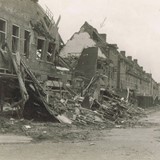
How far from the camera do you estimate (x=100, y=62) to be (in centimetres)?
4725

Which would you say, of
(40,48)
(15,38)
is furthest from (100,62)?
(15,38)

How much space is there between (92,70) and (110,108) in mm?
8545

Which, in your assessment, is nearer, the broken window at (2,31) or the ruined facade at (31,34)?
the broken window at (2,31)

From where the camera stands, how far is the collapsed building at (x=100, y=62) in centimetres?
3900

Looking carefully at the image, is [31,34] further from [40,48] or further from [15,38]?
[40,48]

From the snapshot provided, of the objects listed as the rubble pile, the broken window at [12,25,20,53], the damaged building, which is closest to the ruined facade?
the broken window at [12,25,20,53]

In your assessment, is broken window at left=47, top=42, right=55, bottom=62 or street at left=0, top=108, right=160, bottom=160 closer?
street at left=0, top=108, right=160, bottom=160

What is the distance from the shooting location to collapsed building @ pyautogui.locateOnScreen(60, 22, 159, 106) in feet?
128

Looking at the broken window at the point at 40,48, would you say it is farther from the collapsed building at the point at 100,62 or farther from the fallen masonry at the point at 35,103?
the collapsed building at the point at 100,62

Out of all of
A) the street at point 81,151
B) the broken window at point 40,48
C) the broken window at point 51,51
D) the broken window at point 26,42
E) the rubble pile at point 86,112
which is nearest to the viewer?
the street at point 81,151

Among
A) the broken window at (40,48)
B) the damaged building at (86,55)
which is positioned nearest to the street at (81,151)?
the broken window at (40,48)

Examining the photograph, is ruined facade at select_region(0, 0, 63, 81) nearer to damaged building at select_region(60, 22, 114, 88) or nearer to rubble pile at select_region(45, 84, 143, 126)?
rubble pile at select_region(45, 84, 143, 126)

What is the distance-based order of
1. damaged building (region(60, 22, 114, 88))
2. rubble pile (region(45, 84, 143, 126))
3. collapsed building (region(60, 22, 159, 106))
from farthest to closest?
collapsed building (region(60, 22, 159, 106)), damaged building (region(60, 22, 114, 88)), rubble pile (region(45, 84, 143, 126))

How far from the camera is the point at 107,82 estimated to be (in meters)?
53.7
